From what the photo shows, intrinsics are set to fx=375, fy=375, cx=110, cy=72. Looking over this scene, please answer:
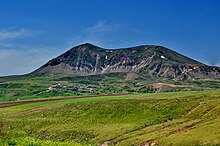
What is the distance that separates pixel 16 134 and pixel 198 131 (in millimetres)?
38035

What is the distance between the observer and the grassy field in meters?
58.2

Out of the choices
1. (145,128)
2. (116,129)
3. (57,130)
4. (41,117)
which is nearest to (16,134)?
(57,130)

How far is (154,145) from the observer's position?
54375 millimetres

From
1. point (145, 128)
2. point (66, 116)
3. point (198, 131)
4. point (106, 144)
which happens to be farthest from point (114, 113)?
point (198, 131)

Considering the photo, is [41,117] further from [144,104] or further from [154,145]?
[154,145]

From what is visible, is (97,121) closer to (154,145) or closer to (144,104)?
(144,104)

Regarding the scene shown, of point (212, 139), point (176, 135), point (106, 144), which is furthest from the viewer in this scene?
point (106, 144)

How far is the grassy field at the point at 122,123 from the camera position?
5819 cm

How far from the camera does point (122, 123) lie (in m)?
77.1

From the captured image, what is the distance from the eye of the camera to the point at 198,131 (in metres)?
57.6

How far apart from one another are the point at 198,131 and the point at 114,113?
100 ft

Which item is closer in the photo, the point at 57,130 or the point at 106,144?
the point at 106,144

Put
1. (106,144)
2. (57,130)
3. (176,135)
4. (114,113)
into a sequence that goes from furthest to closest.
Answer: (114,113) → (57,130) → (106,144) → (176,135)

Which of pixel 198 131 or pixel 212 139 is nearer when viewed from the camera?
pixel 212 139
